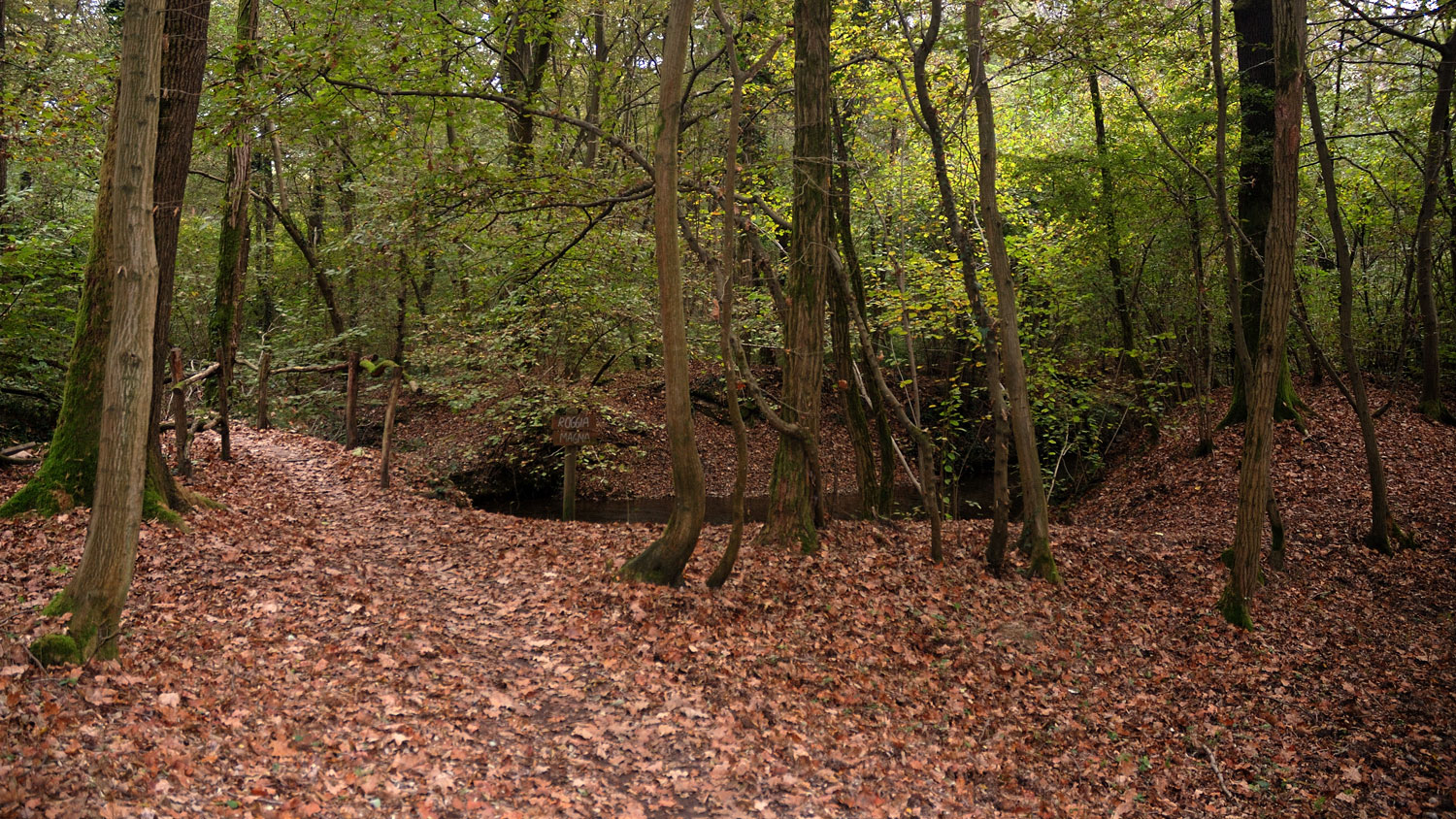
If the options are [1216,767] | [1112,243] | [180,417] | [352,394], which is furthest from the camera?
[1112,243]

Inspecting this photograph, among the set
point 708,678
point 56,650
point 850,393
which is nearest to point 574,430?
point 850,393

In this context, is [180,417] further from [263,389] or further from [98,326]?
[263,389]

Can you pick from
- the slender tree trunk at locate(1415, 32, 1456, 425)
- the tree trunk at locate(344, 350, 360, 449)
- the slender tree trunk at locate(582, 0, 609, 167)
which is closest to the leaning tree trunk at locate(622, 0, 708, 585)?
the tree trunk at locate(344, 350, 360, 449)

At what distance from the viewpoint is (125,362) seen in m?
4.83

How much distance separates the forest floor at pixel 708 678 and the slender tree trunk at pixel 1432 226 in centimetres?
334

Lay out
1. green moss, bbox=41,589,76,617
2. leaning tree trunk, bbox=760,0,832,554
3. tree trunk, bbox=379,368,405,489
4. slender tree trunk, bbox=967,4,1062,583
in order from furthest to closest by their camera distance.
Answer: tree trunk, bbox=379,368,405,489 → leaning tree trunk, bbox=760,0,832,554 → slender tree trunk, bbox=967,4,1062,583 → green moss, bbox=41,589,76,617

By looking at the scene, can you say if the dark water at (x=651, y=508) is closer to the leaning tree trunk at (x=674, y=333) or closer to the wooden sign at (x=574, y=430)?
the wooden sign at (x=574, y=430)

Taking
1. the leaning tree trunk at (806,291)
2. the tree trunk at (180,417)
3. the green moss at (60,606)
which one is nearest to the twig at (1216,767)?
the leaning tree trunk at (806,291)

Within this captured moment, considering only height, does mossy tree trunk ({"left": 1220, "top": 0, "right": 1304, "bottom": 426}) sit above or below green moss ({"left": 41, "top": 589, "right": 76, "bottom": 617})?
above

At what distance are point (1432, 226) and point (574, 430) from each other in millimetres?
13175

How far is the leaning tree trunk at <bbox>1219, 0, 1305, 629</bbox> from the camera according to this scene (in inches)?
327

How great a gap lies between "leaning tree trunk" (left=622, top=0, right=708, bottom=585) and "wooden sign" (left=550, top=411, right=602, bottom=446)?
3.56 metres

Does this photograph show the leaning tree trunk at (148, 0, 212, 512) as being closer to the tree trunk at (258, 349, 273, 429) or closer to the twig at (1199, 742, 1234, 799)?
the tree trunk at (258, 349, 273, 429)

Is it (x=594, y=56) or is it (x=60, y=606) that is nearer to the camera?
(x=60, y=606)
